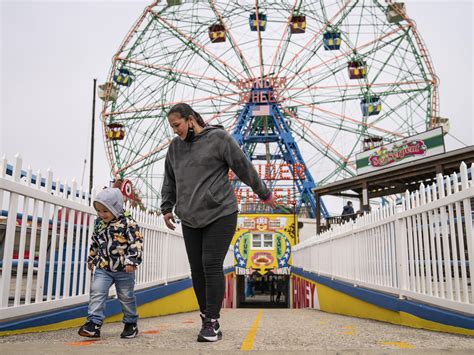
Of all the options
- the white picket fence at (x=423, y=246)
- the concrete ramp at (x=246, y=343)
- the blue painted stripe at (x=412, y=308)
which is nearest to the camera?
the concrete ramp at (x=246, y=343)

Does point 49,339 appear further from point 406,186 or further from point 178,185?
point 406,186

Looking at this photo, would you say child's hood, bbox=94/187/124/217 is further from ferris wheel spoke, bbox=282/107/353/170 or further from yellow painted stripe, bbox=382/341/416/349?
ferris wheel spoke, bbox=282/107/353/170

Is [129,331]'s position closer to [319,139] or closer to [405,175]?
[405,175]

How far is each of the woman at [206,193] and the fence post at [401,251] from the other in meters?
1.80

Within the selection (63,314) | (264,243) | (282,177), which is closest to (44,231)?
(63,314)

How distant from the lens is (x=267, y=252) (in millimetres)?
17859

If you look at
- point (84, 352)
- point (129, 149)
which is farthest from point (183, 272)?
point (129, 149)

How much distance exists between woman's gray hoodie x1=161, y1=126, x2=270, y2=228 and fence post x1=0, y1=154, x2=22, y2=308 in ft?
3.13

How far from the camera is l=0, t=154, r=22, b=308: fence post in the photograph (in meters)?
2.73

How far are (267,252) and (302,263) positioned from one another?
15.3 ft

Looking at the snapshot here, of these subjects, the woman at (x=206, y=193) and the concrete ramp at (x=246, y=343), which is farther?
the woman at (x=206, y=193)

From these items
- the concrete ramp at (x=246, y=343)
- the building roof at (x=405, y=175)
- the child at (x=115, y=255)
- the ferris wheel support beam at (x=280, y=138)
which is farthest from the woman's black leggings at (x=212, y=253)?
the ferris wheel support beam at (x=280, y=138)

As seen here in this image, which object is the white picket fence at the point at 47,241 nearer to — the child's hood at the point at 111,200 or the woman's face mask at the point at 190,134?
the child's hood at the point at 111,200

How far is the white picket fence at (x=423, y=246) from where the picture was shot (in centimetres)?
309
